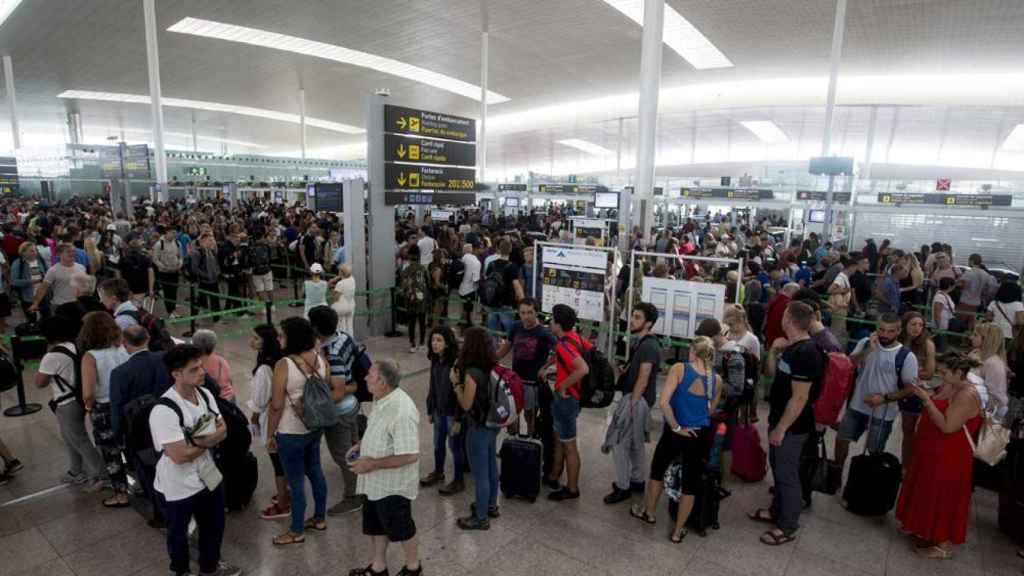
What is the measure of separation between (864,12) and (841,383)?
18.8m

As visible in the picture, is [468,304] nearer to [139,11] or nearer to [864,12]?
[864,12]

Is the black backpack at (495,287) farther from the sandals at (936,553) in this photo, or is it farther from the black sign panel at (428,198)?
the sandals at (936,553)

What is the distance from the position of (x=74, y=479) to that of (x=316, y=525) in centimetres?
231

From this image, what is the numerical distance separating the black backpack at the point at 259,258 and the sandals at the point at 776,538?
9.02m

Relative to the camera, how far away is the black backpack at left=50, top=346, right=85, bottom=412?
407 centimetres

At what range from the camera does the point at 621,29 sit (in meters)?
20.4

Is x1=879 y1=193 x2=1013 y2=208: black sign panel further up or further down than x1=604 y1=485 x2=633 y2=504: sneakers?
further up

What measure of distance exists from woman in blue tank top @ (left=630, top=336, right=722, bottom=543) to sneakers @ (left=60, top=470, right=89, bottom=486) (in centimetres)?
466

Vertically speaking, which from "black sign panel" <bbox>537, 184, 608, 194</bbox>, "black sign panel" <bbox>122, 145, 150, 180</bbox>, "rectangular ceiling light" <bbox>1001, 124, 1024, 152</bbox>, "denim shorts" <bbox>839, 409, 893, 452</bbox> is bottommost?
"denim shorts" <bbox>839, 409, 893, 452</bbox>

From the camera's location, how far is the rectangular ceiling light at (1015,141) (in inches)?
1363

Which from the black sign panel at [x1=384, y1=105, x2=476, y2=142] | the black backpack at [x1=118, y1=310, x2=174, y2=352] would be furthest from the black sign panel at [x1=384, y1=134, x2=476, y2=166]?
the black backpack at [x1=118, y1=310, x2=174, y2=352]

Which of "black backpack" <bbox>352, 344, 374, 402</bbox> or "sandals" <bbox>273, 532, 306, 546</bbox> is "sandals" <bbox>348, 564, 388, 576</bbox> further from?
"black backpack" <bbox>352, 344, 374, 402</bbox>

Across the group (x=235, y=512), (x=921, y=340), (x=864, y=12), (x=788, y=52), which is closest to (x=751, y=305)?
(x=921, y=340)

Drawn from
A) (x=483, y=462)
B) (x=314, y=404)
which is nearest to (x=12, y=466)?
(x=314, y=404)
